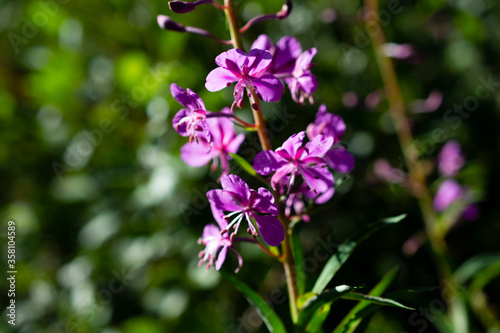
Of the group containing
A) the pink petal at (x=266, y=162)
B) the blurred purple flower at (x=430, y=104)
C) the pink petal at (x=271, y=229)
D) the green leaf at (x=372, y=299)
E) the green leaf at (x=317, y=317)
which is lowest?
the blurred purple flower at (x=430, y=104)

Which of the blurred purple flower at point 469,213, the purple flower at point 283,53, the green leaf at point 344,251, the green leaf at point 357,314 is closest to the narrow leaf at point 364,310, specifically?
the green leaf at point 357,314

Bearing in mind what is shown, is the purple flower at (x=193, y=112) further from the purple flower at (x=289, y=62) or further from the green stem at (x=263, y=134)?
the purple flower at (x=289, y=62)

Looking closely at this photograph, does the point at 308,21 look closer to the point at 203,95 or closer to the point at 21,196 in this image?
the point at 203,95

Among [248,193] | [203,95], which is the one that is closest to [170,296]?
[203,95]

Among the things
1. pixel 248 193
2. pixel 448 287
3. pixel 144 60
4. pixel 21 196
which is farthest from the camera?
pixel 21 196

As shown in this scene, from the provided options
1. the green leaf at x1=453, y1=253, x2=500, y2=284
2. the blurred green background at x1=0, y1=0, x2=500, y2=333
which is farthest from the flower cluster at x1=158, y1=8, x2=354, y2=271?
the green leaf at x1=453, y1=253, x2=500, y2=284

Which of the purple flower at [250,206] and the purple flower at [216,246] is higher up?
the purple flower at [250,206]

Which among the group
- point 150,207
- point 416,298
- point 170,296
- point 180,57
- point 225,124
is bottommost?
point 170,296
